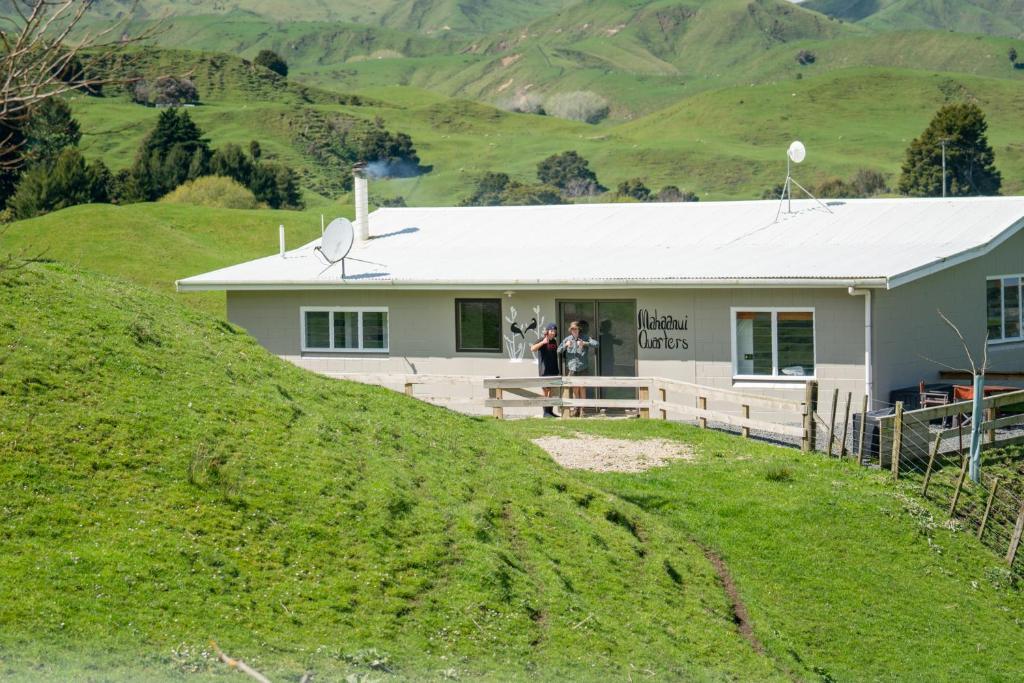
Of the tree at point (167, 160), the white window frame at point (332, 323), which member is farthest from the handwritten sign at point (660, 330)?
the tree at point (167, 160)

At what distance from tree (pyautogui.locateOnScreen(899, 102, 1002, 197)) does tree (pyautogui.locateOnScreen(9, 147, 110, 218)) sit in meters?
48.6

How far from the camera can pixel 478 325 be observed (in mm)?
26125

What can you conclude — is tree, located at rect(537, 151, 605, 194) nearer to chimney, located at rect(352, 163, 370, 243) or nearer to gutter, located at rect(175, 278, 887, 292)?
chimney, located at rect(352, 163, 370, 243)

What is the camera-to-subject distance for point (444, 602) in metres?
12.2

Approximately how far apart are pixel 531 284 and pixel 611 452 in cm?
550

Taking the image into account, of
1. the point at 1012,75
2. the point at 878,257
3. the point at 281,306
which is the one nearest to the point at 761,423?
the point at 878,257

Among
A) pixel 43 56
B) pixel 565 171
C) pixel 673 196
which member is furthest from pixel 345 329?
pixel 565 171

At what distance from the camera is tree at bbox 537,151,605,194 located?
4112 inches

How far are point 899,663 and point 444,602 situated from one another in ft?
15.6

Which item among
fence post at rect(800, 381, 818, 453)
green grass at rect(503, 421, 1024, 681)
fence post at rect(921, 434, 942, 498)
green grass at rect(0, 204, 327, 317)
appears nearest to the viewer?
green grass at rect(503, 421, 1024, 681)

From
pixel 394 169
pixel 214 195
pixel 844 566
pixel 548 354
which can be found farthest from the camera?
pixel 394 169

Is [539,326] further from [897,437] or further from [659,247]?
[897,437]

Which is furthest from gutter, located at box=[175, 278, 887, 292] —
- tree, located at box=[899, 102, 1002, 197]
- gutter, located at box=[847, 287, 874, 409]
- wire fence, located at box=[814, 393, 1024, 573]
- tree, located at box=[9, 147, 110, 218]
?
tree, located at box=[899, 102, 1002, 197]

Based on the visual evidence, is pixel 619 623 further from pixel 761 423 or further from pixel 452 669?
pixel 761 423
